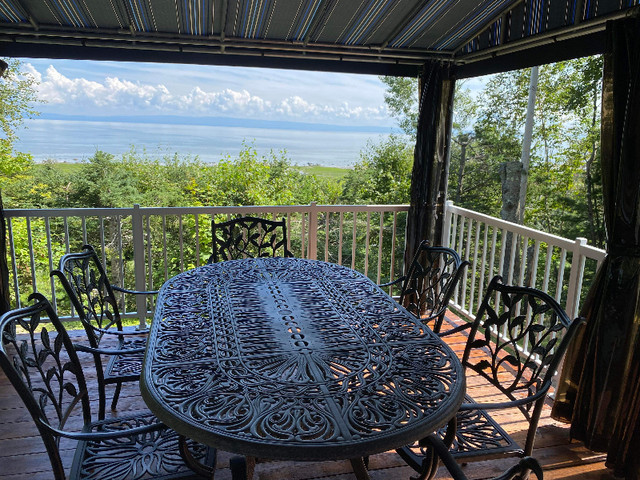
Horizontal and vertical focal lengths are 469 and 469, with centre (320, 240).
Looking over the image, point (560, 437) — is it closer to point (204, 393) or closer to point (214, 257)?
point (204, 393)

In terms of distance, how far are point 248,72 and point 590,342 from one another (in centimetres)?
1487

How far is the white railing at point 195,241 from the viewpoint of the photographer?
3.74 m

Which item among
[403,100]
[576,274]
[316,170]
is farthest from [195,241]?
[403,100]

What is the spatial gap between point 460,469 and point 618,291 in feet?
4.99

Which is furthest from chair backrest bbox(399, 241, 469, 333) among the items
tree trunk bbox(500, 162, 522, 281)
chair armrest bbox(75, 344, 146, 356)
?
tree trunk bbox(500, 162, 522, 281)

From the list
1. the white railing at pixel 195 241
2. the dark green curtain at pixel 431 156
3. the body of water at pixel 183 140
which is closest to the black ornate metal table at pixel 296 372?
the white railing at pixel 195 241

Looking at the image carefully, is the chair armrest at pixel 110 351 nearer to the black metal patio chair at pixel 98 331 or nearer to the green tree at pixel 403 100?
the black metal patio chair at pixel 98 331

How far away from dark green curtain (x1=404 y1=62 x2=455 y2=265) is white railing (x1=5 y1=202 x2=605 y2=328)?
0.18m

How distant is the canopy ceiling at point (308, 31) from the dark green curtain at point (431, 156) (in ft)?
0.61

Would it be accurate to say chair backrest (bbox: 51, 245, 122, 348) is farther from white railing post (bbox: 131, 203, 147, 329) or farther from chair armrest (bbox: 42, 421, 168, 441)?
white railing post (bbox: 131, 203, 147, 329)

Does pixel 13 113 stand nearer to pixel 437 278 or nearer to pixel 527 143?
pixel 437 278

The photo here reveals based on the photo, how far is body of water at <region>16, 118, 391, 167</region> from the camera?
464 inches

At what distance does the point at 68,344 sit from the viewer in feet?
5.98

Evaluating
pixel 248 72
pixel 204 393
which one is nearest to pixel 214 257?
pixel 204 393
